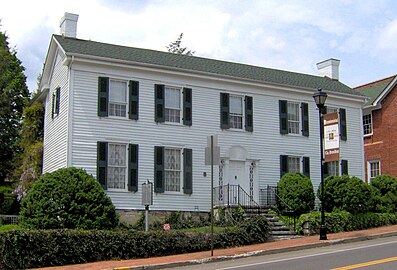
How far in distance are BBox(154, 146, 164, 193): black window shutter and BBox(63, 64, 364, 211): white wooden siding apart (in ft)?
0.61

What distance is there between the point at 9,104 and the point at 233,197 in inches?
752

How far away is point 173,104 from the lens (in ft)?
85.0

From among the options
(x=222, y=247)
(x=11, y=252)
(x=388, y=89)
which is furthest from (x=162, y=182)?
(x=388, y=89)

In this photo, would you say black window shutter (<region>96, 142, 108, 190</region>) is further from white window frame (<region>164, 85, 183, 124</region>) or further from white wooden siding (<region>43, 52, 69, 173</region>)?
white window frame (<region>164, 85, 183, 124</region>)

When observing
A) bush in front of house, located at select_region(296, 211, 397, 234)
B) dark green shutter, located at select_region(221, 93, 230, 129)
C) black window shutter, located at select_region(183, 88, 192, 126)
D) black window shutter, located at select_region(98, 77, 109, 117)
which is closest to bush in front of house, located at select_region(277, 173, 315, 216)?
bush in front of house, located at select_region(296, 211, 397, 234)

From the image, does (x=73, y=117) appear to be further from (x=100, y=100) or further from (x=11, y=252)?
(x=11, y=252)

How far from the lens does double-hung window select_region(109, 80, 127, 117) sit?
24.5m

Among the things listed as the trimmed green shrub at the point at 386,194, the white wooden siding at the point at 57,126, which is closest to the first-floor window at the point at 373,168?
the trimmed green shrub at the point at 386,194

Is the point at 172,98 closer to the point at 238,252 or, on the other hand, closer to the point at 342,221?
the point at 342,221

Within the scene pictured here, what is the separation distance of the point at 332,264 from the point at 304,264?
74cm

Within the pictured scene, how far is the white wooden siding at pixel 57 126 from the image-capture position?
947 inches

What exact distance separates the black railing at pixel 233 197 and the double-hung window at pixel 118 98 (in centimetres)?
549

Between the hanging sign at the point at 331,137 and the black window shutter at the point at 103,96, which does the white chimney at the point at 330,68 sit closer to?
the hanging sign at the point at 331,137

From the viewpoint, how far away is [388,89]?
34906 millimetres
